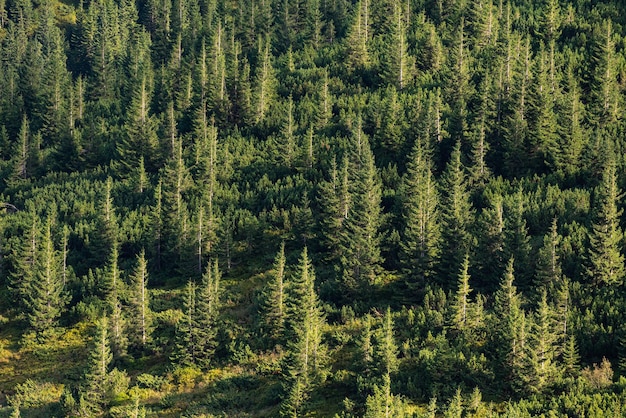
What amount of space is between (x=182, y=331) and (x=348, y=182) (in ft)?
73.3

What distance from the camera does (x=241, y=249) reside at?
7312cm

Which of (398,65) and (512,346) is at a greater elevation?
(398,65)

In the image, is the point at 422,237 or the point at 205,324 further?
the point at 422,237

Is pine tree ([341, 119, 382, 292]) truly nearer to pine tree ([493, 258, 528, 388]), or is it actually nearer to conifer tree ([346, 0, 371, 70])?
pine tree ([493, 258, 528, 388])

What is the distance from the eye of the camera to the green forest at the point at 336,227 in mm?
49375

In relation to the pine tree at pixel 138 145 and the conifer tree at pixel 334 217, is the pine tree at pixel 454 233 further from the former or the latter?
the pine tree at pixel 138 145

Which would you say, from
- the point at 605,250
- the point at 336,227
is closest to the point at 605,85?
the point at 605,250

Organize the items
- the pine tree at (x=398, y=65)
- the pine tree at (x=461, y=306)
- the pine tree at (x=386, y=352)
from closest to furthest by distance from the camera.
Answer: the pine tree at (x=386, y=352), the pine tree at (x=461, y=306), the pine tree at (x=398, y=65)

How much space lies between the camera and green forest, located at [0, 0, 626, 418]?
4938 centimetres

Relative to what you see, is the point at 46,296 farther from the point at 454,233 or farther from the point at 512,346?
the point at 512,346

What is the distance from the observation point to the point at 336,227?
68.3m

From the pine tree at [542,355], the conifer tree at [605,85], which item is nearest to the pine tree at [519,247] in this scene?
the pine tree at [542,355]

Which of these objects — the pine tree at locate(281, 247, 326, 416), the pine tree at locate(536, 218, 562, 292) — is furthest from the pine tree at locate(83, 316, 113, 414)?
the pine tree at locate(536, 218, 562, 292)

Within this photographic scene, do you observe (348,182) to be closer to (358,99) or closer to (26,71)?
(358,99)
